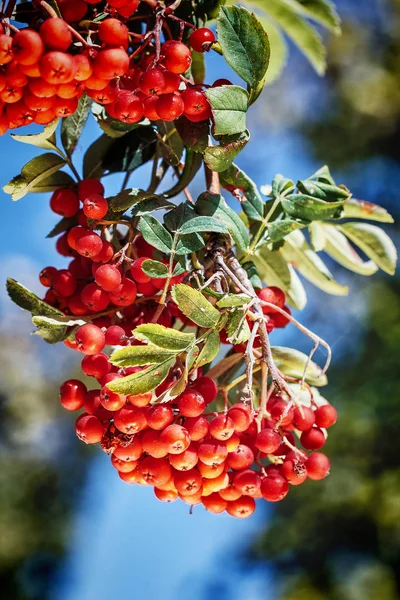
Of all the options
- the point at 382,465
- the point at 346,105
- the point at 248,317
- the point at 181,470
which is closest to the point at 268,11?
the point at 248,317

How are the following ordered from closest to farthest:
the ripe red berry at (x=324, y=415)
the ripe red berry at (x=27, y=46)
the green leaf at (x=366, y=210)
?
the ripe red berry at (x=27, y=46) < the ripe red berry at (x=324, y=415) < the green leaf at (x=366, y=210)

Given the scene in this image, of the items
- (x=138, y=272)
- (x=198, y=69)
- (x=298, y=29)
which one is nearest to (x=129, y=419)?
(x=138, y=272)

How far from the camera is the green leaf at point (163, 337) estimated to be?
1.61ft

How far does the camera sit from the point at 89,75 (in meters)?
0.48

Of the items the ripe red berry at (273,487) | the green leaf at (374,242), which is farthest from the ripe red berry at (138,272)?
the green leaf at (374,242)

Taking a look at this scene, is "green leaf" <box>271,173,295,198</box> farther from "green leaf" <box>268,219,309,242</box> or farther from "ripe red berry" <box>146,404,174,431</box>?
"ripe red berry" <box>146,404,174,431</box>

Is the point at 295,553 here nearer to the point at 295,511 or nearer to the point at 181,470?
the point at 295,511

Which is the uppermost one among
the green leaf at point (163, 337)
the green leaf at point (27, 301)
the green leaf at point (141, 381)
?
the green leaf at point (163, 337)

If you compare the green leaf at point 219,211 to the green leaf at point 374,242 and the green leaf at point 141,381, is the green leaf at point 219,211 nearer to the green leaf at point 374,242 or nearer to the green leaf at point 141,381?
the green leaf at point 141,381

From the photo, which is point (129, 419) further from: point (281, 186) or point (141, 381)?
point (281, 186)

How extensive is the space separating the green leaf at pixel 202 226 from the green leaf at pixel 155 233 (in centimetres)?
1

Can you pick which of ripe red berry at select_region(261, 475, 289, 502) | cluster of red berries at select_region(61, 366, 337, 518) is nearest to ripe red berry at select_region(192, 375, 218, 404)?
cluster of red berries at select_region(61, 366, 337, 518)

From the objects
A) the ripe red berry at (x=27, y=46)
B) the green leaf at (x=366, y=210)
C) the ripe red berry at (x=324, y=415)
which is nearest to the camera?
the ripe red berry at (x=27, y=46)

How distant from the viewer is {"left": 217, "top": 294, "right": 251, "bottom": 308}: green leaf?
0.49 metres
